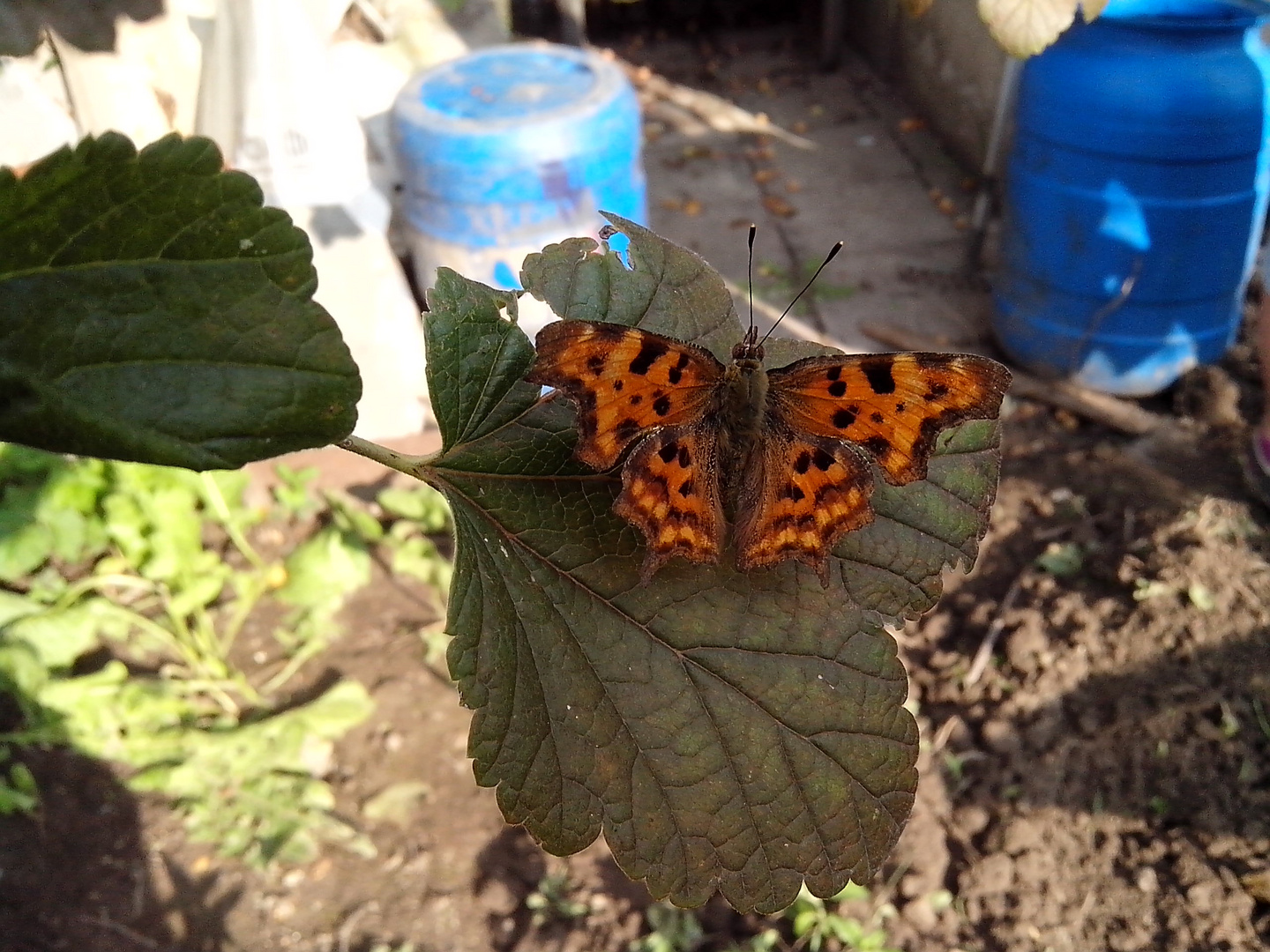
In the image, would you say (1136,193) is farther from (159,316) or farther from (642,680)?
(159,316)

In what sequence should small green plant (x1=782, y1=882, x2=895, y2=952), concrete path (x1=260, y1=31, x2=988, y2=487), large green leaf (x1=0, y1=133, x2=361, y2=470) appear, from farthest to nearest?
concrete path (x1=260, y1=31, x2=988, y2=487) → small green plant (x1=782, y1=882, x2=895, y2=952) → large green leaf (x1=0, y1=133, x2=361, y2=470)

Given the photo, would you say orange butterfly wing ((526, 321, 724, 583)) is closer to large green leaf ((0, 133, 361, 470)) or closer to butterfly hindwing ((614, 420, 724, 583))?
butterfly hindwing ((614, 420, 724, 583))

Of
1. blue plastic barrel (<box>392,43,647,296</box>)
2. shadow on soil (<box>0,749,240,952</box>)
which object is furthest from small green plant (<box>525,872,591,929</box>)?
blue plastic barrel (<box>392,43,647,296</box>)

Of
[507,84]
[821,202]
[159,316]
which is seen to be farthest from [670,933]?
[821,202]

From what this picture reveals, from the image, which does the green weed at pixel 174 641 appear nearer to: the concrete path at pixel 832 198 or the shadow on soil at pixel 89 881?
the shadow on soil at pixel 89 881

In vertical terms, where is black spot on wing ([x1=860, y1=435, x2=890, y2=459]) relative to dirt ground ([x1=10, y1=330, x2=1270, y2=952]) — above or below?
above

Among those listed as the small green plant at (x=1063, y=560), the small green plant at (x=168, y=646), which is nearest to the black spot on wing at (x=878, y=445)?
the small green plant at (x=168, y=646)

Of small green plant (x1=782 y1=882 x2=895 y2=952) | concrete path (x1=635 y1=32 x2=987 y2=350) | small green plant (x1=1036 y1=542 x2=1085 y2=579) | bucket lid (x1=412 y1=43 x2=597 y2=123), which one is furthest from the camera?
concrete path (x1=635 y1=32 x2=987 y2=350)
